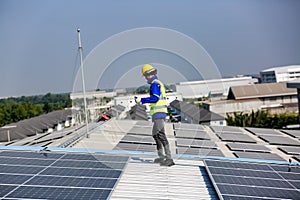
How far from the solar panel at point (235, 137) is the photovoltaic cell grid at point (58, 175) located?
861cm

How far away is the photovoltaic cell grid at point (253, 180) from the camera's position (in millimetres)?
5767

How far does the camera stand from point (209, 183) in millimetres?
6523

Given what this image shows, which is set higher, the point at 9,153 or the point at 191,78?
the point at 191,78

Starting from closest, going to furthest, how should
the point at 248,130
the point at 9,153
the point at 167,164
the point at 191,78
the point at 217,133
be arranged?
1. the point at 191,78
2. the point at 167,164
3. the point at 9,153
4. the point at 217,133
5. the point at 248,130

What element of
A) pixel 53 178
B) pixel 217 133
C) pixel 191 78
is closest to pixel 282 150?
pixel 217 133

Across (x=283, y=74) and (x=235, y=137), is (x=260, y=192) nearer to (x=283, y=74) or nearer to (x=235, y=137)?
(x=235, y=137)

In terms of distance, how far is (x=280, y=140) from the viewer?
15.7m

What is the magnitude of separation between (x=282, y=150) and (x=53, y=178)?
33.7 ft

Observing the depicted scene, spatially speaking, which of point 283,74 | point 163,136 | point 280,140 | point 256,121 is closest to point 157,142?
point 163,136

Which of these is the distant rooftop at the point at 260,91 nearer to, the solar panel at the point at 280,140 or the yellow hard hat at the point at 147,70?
the solar panel at the point at 280,140

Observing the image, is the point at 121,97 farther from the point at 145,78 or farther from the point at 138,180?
the point at 138,180

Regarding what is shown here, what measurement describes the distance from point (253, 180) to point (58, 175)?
13.6ft

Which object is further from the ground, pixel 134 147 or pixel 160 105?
pixel 160 105

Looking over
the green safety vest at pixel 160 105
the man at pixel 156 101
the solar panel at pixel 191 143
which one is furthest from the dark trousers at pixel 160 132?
the solar panel at pixel 191 143
